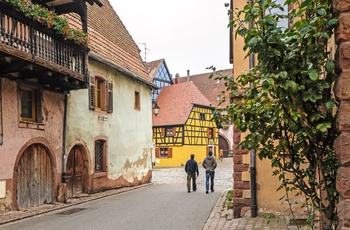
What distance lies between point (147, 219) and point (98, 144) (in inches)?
286

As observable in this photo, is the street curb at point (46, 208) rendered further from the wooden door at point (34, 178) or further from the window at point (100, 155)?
the window at point (100, 155)

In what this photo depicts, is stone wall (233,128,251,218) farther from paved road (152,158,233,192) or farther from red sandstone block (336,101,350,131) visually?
paved road (152,158,233,192)

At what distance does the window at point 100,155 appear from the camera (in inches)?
639

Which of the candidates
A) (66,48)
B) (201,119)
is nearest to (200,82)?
(201,119)

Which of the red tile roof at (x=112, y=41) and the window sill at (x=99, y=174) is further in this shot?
the red tile roof at (x=112, y=41)

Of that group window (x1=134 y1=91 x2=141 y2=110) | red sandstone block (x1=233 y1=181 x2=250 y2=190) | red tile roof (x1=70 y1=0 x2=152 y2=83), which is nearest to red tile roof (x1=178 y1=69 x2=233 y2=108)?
red tile roof (x1=70 y1=0 x2=152 y2=83)

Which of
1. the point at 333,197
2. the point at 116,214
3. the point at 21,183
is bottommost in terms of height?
the point at 116,214

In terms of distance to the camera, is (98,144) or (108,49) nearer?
(98,144)

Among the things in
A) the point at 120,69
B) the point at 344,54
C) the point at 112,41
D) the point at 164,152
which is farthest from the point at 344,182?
the point at 164,152

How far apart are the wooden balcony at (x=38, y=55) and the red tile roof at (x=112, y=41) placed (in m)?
2.73

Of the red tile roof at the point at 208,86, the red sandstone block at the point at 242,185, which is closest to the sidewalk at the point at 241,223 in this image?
the red sandstone block at the point at 242,185

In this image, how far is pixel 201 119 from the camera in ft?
133

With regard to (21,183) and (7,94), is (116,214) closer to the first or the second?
(21,183)

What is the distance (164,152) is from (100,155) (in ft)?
74.9
